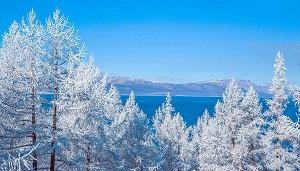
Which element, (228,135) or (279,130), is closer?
(279,130)

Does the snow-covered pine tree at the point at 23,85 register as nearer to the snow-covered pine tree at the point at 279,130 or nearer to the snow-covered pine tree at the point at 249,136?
the snow-covered pine tree at the point at 249,136

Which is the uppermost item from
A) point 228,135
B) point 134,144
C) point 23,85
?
point 23,85

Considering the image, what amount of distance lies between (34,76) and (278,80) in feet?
60.3

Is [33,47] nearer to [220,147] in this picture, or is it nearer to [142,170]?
[142,170]

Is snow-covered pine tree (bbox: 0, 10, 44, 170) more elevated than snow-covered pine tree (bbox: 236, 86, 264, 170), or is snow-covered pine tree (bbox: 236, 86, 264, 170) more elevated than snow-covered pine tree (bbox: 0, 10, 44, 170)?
snow-covered pine tree (bbox: 0, 10, 44, 170)

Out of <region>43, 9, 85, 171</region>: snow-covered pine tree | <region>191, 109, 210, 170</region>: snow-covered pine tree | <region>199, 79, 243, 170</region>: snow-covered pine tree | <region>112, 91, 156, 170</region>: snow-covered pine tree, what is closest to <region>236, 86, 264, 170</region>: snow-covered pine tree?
<region>199, 79, 243, 170</region>: snow-covered pine tree

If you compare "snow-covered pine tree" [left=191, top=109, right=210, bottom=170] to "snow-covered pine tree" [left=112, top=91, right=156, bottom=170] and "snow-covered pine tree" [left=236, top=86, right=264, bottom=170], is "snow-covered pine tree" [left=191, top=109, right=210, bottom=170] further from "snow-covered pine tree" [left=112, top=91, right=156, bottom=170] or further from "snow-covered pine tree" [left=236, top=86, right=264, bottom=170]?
"snow-covered pine tree" [left=112, top=91, right=156, bottom=170]

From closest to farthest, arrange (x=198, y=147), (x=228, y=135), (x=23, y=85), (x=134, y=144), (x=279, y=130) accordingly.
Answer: (x=23, y=85), (x=134, y=144), (x=279, y=130), (x=228, y=135), (x=198, y=147)

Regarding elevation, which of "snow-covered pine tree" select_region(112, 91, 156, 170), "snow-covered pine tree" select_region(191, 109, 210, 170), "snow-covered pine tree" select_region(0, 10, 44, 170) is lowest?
"snow-covered pine tree" select_region(191, 109, 210, 170)

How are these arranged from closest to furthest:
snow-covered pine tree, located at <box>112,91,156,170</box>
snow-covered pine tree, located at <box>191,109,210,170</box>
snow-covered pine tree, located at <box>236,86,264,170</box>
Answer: snow-covered pine tree, located at <box>112,91,156,170</box> < snow-covered pine tree, located at <box>236,86,264,170</box> < snow-covered pine tree, located at <box>191,109,210,170</box>

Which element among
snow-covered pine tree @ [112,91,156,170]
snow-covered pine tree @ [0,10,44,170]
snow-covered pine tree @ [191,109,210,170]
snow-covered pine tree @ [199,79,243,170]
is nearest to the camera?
snow-covered pine tree @ [0,10,44,170]

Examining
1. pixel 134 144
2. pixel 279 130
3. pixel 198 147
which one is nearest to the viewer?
pixel 134 144

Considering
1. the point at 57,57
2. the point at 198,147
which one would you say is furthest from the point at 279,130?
the point at 198,147

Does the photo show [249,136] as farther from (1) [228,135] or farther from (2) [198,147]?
(2) [198,147]
